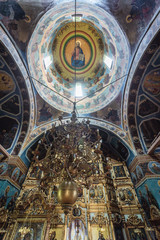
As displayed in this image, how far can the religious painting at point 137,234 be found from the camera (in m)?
5.88

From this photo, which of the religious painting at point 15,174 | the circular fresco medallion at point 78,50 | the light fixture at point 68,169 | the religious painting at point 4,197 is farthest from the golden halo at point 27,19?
the religious painting at point 4,197

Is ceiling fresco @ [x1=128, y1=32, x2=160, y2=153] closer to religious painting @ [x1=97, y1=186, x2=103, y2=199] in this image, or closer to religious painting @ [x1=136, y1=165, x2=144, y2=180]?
religious painting @ [x1=136, y1=165, x2=144, y2=180]

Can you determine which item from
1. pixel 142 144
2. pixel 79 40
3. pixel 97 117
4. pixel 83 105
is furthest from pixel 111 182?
pixel 79 40

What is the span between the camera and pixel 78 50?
36.4ft

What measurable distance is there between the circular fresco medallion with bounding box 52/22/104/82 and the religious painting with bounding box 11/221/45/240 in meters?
11.0

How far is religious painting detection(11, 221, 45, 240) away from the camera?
5.94 metres

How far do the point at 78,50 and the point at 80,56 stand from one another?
540mm

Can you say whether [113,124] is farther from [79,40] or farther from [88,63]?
[79,40]

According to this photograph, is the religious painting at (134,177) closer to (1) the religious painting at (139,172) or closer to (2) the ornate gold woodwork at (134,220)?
(1) the religious painting at (139,172)

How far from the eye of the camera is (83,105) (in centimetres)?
1066

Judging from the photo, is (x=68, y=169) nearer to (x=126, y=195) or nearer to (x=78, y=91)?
(x=126, y=195)

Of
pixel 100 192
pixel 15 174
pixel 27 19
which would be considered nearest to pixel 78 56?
pixel 27 19

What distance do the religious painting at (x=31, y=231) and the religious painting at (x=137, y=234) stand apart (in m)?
4.49

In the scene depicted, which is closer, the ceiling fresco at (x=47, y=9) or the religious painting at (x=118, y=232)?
the ceiling fresco at (x=47, y=9)
